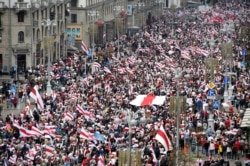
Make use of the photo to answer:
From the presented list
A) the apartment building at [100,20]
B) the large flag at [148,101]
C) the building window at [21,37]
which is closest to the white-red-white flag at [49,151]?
the large flag at [148,101]

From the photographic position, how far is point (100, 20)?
4884 inches

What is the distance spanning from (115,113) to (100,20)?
61.0 metres

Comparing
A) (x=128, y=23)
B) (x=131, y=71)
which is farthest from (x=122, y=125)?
(x=128, y=23)

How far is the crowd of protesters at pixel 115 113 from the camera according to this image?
171ft

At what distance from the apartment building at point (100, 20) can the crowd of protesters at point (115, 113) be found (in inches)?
583

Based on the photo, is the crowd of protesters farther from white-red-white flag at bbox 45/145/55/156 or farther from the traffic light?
the traffic light

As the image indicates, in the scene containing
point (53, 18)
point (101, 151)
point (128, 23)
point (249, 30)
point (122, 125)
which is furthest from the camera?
point (128, 23)

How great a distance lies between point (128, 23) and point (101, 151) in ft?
291

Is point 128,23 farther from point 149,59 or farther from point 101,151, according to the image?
point 101,151

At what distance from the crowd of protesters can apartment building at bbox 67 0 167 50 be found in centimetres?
1481

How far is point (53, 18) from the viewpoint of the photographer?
107 metres

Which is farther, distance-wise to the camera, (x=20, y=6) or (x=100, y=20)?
(x=100, y=20)

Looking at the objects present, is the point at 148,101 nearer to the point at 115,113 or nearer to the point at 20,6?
the point at 115,113

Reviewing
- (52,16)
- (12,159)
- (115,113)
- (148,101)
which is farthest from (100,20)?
(12,159)
